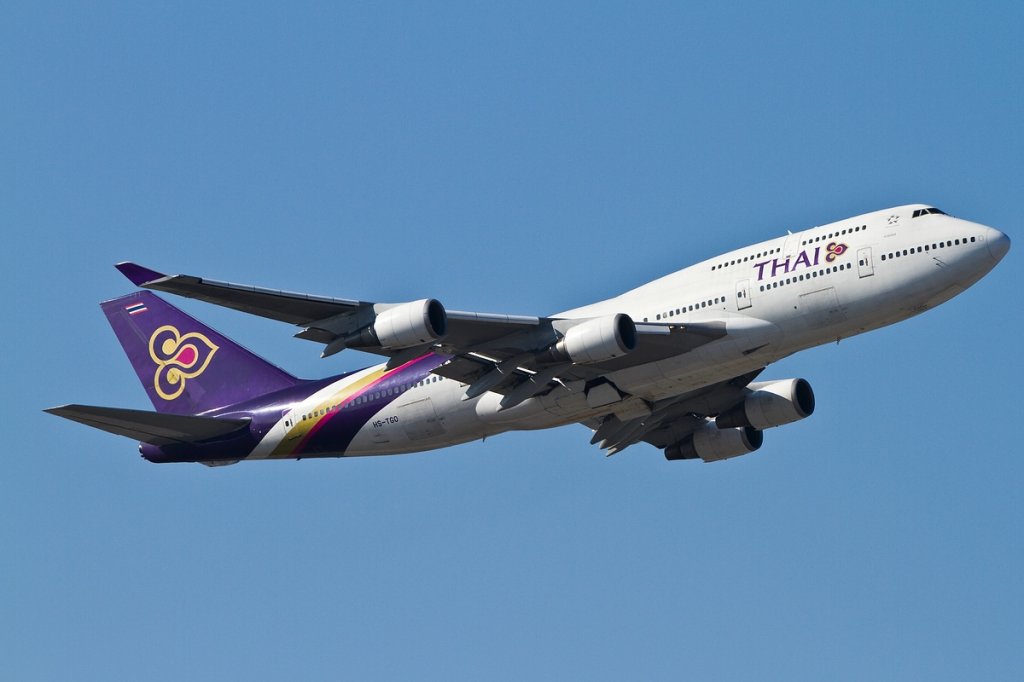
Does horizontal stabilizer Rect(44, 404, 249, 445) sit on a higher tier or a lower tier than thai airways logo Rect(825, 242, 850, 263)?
lower

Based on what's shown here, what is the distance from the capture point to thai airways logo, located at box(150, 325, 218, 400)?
178ft

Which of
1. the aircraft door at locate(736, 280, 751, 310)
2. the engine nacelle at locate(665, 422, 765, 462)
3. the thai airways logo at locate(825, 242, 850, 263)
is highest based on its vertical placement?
the thai airways logo at locate(825, 242, 850, 263)

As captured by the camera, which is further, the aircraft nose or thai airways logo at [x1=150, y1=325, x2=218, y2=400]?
thai airways logo at [x1=150, y1=325, x2=218, y2=400]

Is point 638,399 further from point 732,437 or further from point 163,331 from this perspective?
point 163,331

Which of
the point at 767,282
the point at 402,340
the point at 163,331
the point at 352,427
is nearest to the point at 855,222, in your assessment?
the point at 767,282

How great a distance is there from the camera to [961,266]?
138ft

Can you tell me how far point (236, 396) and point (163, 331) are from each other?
5228mm

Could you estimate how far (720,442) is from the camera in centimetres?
5169

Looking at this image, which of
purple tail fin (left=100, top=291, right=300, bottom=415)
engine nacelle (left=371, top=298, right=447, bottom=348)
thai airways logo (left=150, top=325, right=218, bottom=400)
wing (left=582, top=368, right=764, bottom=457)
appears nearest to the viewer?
engine nacelle (left=371, top=298, right=447, bottom=348)

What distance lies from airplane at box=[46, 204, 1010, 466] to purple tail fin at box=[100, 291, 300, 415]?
0.66ft

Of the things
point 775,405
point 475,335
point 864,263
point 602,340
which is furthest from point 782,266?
point 475,335

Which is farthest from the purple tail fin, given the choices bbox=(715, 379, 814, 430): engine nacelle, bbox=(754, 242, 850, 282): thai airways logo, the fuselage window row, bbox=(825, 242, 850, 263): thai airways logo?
the fuselage window row

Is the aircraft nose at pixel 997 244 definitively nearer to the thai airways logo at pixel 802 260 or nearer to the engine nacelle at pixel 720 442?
the thai airways logo at pixel 802 260

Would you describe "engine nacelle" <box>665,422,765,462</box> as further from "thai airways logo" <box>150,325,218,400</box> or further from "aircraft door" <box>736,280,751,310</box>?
"thai airways logo" <box>150,325,218,400</box>
